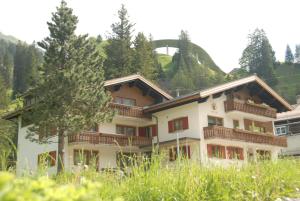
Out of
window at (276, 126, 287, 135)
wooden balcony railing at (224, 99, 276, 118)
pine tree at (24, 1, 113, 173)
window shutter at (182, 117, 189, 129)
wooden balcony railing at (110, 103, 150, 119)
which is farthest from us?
window at (276, 126, 287, 135)

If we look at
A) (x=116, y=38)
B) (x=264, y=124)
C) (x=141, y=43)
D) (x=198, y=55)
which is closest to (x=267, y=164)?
(x=264, y=124)

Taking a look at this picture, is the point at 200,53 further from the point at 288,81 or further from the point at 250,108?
the point at 250,108

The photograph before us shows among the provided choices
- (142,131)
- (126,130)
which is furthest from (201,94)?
(126,130)

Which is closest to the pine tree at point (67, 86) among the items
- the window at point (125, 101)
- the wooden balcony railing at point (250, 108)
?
the window at point (125, 101)

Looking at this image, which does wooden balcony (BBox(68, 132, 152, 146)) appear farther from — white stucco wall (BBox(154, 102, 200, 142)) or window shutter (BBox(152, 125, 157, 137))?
white stucco wall (BBox(154, 102, 200, 142))

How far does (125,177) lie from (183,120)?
2497cm

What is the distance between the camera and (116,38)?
58750 millimetres

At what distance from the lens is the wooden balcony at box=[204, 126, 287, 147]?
2952 centimetres

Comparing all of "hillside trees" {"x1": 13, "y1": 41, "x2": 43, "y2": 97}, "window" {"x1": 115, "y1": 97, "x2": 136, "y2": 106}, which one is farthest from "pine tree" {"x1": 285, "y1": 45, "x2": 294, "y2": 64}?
"window" {"x1": 115, "y1": 97, "x2": 136, "y2": 106}

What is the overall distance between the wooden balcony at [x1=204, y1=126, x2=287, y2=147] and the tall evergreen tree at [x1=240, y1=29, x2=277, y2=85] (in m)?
58.5

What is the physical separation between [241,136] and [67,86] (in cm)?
1292

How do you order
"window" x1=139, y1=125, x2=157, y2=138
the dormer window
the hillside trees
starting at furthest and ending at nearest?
the hillside trees → "window" x1=139, y1=125, x2=157, y2=138 → the dormer window

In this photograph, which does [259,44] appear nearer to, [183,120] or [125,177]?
[183,120]

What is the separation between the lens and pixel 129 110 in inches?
1266
